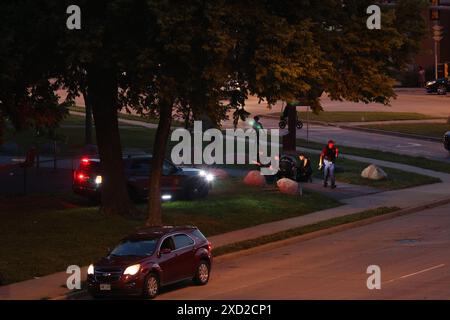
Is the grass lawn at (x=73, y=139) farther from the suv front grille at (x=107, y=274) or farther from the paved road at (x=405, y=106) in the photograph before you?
the suv front grille at (x=107, y=274)

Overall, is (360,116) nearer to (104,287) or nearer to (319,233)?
(319,233)

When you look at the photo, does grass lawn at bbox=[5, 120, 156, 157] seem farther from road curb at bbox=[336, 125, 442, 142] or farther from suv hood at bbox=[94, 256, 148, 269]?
suv hood at bbox=[94, 256, 148, 269]

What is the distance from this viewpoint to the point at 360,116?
65.8 metres

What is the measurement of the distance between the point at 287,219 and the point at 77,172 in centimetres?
662

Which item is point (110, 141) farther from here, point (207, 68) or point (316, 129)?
point (316, 129)

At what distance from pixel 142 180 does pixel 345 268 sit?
1148cm

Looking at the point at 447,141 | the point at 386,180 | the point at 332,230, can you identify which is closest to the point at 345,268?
the point at 332,230

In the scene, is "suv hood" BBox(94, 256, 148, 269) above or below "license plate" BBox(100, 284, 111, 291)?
above

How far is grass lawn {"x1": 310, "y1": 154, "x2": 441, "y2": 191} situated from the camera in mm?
39312

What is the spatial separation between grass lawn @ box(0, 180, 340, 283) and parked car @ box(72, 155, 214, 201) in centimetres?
52

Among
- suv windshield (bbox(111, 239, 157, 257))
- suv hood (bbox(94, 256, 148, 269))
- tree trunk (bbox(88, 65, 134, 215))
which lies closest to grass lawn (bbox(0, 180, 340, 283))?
tree trunk (bbox(88, 65, 134, 215))

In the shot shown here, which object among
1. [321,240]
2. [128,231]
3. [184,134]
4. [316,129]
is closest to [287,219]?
[321,240]

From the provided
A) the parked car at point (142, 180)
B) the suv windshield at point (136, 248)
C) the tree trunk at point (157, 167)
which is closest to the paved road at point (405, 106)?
A: the parked car at point (142, 180)
